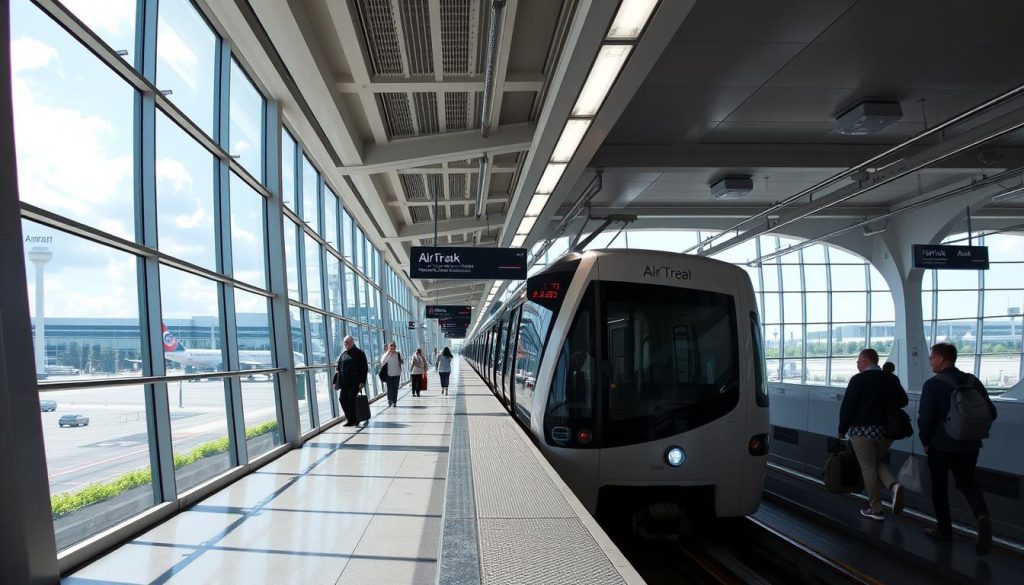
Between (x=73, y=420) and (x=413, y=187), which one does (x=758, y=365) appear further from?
(x=413, y=187)

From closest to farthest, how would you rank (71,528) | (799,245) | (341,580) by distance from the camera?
(341,580) → (71,528) → (799,245)

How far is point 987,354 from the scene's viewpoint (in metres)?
21.4

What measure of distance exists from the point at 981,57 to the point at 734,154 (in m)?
4.00

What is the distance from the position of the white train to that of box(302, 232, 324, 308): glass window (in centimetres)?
Result: 652

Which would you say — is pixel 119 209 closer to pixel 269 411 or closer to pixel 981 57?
pixel 269 411

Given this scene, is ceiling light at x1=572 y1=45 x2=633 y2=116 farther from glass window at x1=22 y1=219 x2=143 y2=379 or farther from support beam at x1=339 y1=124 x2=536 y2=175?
glass window at x1=22 y1=219 x2=143 y2=379

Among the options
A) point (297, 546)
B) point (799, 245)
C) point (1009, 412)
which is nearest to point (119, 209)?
point (297, 546)

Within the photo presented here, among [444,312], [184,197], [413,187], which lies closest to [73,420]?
[184,197]

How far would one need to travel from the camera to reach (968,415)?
5.24 meters

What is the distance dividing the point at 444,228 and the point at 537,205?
5.43m

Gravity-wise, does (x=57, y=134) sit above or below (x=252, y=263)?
above

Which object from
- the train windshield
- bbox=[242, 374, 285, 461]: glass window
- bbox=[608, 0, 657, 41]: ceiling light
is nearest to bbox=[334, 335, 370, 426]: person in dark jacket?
bbox=[242, 374, 285, 461]: glass window

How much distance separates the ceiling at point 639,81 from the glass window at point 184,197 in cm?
137

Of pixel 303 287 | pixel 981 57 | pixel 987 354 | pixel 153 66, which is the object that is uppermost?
pixel 981 57
